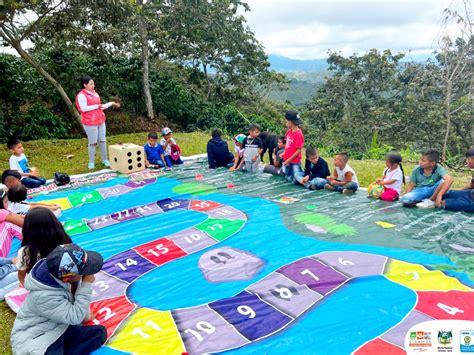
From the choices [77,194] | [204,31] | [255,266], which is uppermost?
[204,31]

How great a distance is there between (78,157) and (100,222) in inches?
180

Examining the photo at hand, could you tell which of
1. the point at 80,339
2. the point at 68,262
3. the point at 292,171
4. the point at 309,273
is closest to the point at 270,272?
the point at 309,273

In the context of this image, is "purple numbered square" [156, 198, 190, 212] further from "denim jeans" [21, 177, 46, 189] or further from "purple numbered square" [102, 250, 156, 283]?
"denim jeans" [21, 177, 46, 189]

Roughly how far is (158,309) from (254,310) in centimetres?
78

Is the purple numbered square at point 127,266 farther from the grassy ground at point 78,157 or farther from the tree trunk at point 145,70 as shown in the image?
the tree trunk at point 145,70

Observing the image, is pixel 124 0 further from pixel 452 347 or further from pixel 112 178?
pixel 452 347

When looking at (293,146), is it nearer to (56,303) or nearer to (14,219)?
(14,219)

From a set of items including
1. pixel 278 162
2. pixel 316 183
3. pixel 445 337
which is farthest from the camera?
pixel 278 162

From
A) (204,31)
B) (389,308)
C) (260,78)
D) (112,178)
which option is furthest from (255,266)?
(260,78)

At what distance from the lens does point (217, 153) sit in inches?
302

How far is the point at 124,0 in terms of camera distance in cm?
923

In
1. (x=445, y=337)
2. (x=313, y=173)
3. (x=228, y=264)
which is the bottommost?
(x=445, y=337)

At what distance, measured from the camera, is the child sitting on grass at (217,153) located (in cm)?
765

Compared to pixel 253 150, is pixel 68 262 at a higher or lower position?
lower
